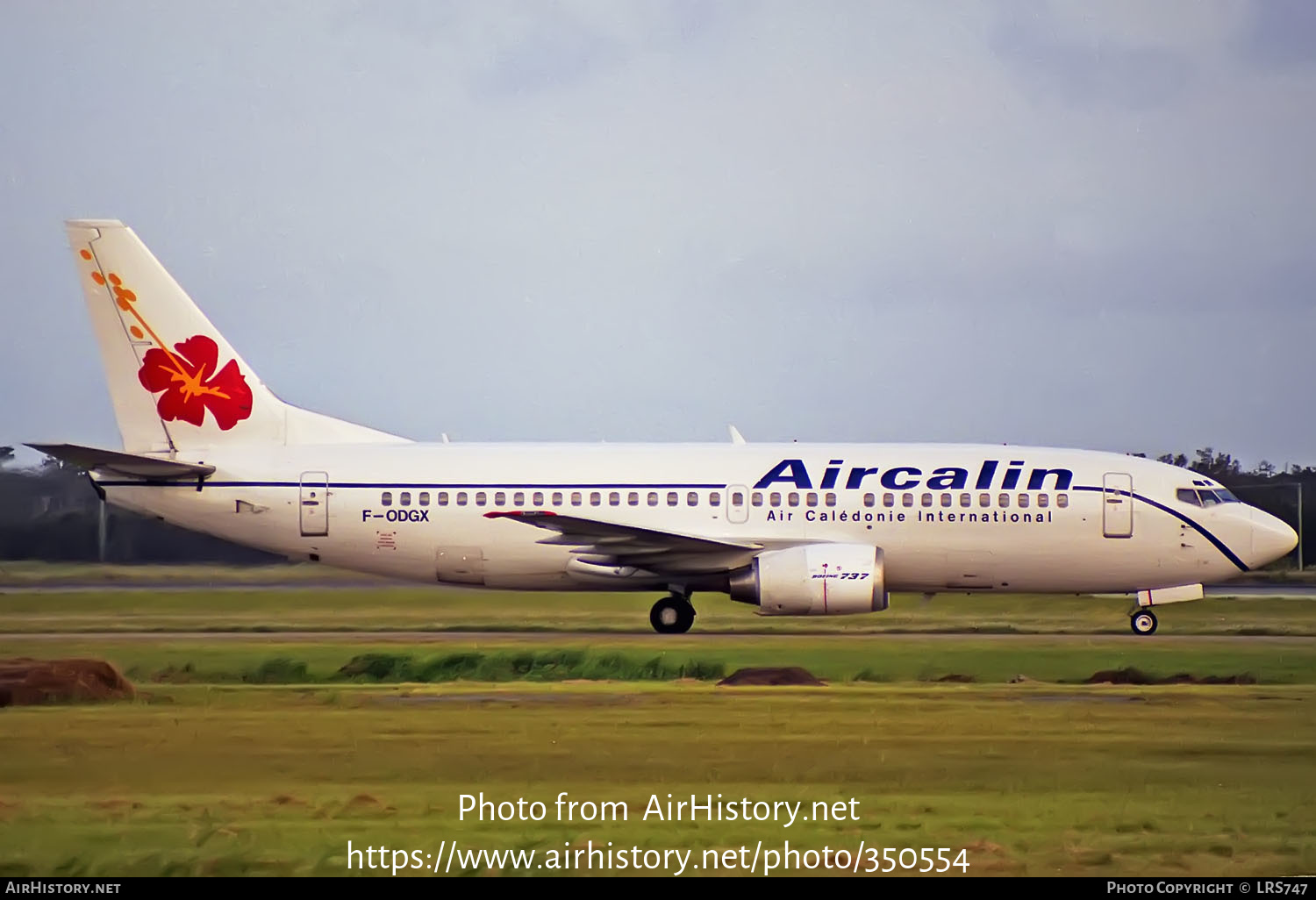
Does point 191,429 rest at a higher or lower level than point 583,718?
higher

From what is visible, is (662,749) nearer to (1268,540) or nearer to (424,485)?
(424,485)

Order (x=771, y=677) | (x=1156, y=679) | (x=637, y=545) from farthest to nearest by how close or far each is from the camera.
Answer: (x=637, y=545) < (x=1156, y=679) < (x=771, y=677)

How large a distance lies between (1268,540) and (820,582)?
7683 mm

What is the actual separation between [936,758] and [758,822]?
3.46 metres

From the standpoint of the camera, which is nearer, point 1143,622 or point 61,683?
point 61,683

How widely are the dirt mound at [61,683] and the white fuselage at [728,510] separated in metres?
9.38

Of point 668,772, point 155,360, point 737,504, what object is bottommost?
point 668,772

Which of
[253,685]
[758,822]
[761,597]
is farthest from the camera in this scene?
[761,597]

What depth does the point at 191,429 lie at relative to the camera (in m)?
28.9

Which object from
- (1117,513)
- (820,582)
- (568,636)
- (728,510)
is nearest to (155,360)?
(568,636)

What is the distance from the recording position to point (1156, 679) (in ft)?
69.7
